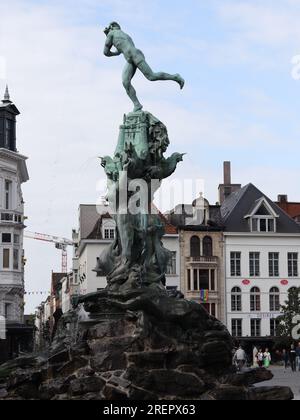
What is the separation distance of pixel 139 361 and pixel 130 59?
358 inches

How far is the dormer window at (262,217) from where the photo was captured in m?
71.9

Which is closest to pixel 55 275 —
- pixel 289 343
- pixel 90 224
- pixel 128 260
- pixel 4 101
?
pixel 90 224

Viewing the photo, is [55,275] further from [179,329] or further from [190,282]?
[179,329]

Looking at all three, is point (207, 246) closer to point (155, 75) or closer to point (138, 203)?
point (155, 75)

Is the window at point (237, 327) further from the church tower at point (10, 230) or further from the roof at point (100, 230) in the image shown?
the church tower at point (10, 230)

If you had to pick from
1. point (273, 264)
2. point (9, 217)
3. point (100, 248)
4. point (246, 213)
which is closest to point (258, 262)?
point (273, 264)

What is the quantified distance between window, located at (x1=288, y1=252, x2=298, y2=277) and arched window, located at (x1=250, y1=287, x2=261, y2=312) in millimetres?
3374

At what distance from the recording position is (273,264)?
236 feet

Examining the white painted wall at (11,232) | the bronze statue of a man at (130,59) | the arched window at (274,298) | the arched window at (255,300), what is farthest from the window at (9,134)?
the bronze statue of a man at (130,59)

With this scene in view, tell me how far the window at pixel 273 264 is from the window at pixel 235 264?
262 centimetres

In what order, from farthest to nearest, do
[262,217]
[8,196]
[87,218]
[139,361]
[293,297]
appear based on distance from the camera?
[87,218]
[262,217]
[8,196]
[293,297]
[139,361]

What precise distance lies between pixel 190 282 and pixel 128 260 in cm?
4692

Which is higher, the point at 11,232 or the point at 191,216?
the point at 191,216

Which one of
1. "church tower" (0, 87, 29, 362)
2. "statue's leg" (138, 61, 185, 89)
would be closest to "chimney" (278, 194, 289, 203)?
"church tower" (0, 87, 29, 362)
